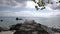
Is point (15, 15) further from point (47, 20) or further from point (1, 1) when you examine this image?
point (47, 20)

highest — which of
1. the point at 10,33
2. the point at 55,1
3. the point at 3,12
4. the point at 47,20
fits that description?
the point at 55,1

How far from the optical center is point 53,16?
2.20 meters

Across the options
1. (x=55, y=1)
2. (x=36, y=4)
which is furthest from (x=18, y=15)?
(x=55, y=1)

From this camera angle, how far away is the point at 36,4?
222cm

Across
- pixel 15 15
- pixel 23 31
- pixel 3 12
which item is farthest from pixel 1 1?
pixel 23 31

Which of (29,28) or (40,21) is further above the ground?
(40,21)

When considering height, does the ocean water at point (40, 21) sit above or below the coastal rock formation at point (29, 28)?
above

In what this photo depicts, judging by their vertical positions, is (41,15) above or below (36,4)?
below

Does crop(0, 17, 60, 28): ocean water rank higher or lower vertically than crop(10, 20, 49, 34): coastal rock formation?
higher

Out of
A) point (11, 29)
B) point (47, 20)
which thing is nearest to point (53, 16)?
point (47, 20)

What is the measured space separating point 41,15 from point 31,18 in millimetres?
194

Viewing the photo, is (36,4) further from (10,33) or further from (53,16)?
(10,33)

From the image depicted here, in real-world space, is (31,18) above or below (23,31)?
above

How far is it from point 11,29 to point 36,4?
2.17 ft
